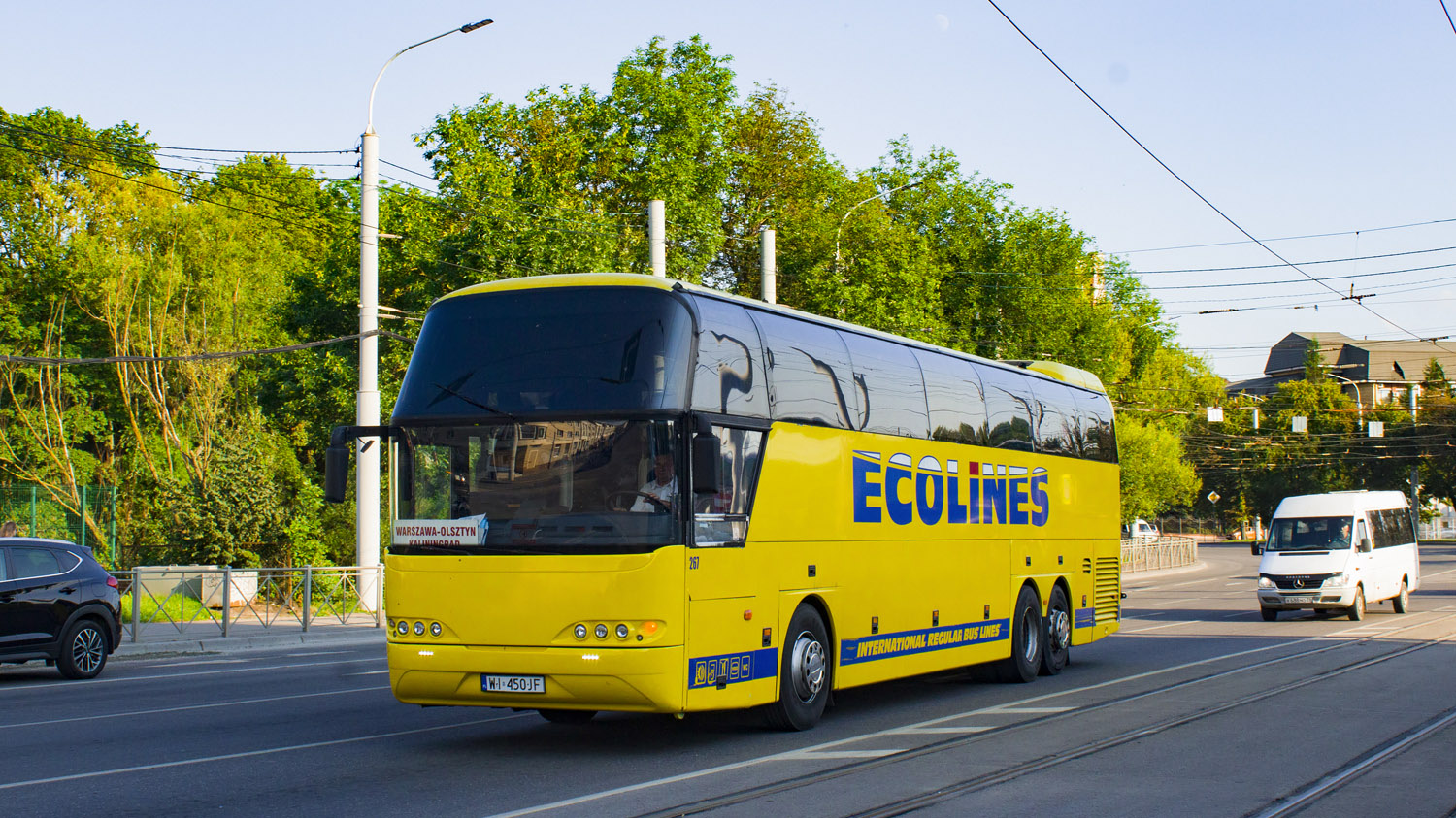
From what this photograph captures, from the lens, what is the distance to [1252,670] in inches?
655

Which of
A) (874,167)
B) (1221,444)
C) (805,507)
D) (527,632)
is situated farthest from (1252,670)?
(1221,444)

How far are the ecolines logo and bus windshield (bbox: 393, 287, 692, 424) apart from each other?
3.11 m

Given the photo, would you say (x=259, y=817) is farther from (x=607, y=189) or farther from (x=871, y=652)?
(x=607, y=189)

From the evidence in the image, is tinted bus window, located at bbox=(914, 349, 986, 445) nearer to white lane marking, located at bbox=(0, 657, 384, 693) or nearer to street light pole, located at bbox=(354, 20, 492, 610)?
white lane marking, located at bbox=(0, 657, 384, 693)

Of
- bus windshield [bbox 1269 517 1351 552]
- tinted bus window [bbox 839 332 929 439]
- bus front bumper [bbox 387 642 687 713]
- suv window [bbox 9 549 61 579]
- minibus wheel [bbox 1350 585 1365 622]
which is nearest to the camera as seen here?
bus front bumper [bbox 387 642 687 713]

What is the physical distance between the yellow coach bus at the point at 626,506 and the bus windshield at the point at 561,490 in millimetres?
14

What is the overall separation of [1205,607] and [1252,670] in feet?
51.8

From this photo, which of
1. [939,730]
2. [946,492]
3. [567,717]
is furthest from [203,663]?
[939,730]

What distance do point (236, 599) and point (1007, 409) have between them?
1456 cm

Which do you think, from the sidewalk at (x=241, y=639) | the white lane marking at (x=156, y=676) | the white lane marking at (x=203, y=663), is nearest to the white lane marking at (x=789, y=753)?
the white lane marking at (x=156, y=676)

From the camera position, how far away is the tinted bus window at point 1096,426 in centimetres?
1922

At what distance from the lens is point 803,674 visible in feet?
38.1

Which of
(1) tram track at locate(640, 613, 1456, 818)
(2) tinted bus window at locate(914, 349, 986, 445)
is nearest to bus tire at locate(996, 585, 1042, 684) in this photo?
(1) tram track at locate(640, 613, 1456, 818)

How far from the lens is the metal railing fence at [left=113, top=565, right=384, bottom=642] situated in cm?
2359
